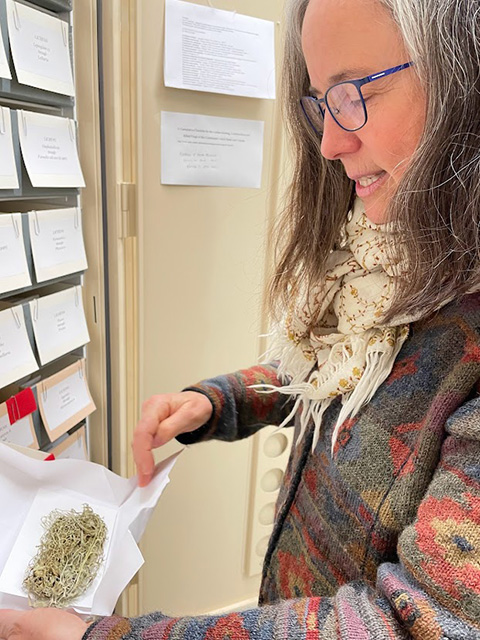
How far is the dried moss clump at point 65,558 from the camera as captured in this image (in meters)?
0.67

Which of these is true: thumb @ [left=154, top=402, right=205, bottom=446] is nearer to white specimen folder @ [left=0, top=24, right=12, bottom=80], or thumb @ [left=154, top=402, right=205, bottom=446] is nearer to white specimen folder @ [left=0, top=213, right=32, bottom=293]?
white specimen folder @ [left=0, top=213, right=32, bottom=293]

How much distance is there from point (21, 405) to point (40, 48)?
56 centimetres

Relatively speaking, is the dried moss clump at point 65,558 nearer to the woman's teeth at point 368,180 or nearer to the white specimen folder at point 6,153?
the white specimen folder at point 6,153

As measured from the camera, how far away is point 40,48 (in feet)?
2.65

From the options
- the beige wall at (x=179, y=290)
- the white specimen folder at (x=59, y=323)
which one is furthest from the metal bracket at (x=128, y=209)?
the white specimen folder at (x=59, y=323)

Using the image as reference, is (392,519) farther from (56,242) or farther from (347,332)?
(56,242)

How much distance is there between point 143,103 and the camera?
990 mm

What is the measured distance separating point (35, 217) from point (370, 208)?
0.52 meters

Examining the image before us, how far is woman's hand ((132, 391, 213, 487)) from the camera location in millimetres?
793

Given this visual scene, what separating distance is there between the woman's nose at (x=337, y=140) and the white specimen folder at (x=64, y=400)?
2.02 feet

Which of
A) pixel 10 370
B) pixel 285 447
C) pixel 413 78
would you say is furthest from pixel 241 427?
pixel 413 78

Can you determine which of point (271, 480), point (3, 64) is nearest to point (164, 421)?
point (3, 64)

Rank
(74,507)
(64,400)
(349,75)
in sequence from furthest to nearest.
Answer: (64,400)
(74,507)
(349,75)

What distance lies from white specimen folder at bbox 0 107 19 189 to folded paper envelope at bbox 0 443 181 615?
0.38 m
